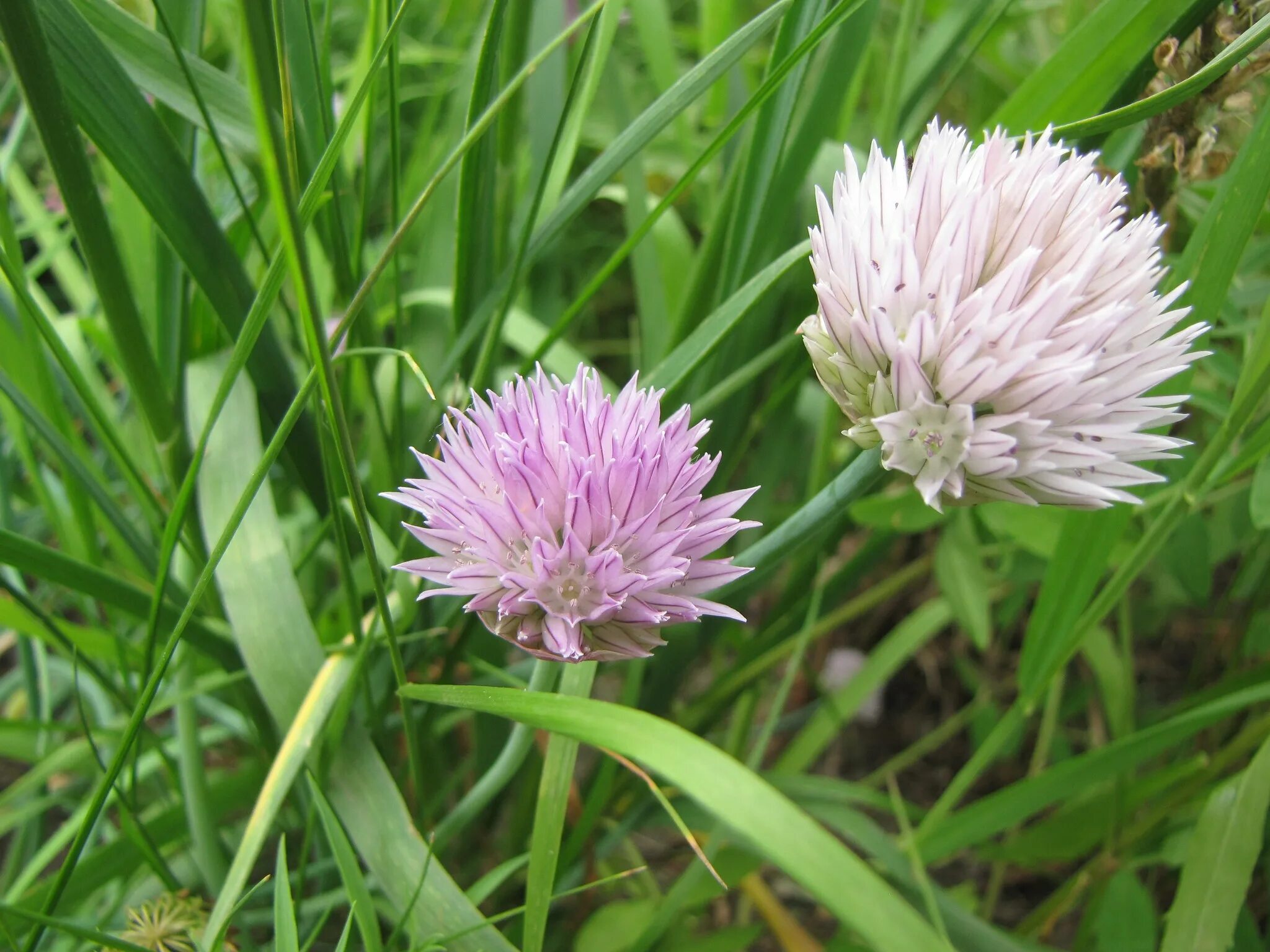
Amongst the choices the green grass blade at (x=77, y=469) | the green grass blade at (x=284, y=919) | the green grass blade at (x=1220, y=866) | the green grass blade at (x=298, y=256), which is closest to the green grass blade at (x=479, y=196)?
the green grass blade at (x=298, y=256)

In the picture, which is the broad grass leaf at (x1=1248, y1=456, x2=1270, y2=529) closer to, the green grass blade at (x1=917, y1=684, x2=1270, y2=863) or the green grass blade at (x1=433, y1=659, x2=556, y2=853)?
the green grass blade at (x1=917, y1=684, x2=1270, y2=863)

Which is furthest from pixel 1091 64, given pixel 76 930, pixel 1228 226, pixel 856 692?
pixel 76 930

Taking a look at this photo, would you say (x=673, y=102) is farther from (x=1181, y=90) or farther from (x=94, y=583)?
(x=94, y=583)

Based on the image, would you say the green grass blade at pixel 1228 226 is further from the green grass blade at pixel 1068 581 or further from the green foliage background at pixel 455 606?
the green grass blade at pixel 1068 581

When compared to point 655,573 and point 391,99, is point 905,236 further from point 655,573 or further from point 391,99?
point 391,99

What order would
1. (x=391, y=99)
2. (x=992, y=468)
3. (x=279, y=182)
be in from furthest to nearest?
(x=391, y=99) < (x=992, y=468) < (x=279, y=182)

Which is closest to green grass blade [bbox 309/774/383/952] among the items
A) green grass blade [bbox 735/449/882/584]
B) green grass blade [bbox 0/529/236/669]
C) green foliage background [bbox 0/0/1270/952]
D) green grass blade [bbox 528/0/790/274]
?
green foliage background [bbox 0/0/1270/952]

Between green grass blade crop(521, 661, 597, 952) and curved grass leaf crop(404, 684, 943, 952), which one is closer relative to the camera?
curved grass leaf crop(404, 684, 943, 952)

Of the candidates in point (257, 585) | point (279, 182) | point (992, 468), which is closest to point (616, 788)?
point (257, 585)
